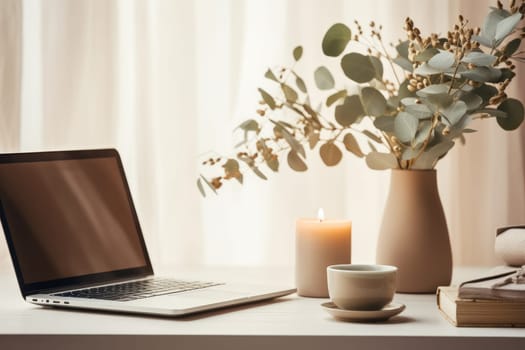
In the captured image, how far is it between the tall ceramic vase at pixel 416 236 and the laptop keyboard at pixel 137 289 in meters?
0.26

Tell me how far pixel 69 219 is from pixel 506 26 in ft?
2.16

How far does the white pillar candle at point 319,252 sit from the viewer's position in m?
1.24

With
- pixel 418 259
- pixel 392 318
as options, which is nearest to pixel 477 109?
pixel 418 259

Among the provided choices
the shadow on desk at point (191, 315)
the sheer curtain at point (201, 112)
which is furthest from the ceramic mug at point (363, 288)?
the sheer curtain at point (201, 112)

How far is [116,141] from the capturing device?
1827 mm

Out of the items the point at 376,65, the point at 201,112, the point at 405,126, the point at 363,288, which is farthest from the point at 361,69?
the point at 201,112

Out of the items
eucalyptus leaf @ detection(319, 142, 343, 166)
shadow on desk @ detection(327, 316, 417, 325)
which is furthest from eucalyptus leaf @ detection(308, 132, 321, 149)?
shadow on desk @ detection(327, 316, 417, 325)

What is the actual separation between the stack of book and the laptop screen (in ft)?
1.75

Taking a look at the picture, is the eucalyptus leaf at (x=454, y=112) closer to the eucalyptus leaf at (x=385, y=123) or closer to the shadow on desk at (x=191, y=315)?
the eucalyptus leaf at (x=385, y=123)

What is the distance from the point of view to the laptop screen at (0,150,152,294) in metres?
1.19

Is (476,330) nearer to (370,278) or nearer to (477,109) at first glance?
(370,278)

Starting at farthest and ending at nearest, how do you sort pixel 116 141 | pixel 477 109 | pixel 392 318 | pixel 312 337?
1. pixel 116 141
2. pixel 477 109
3. pixel 392 318
4. pixel 312 337

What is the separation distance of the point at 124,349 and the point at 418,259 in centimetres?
49

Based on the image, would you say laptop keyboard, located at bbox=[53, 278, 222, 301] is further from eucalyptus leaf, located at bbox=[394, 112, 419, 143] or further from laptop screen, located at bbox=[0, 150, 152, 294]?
eucalyptus leaf, located at bbox=[394, 112, 419, 143]
